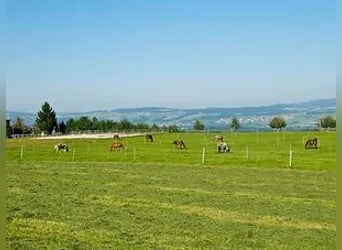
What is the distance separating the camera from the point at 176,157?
43.7 m

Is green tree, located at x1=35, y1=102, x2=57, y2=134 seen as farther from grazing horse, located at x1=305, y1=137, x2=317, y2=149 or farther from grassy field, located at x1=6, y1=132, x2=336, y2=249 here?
grassy field, located at x1=6, y1=132, x2=336, y2=249

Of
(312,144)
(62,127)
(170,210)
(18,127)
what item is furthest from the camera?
(62,127)

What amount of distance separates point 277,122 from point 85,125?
141 feet

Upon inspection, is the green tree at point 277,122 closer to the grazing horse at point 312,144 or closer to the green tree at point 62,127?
the green tree at point 62,127

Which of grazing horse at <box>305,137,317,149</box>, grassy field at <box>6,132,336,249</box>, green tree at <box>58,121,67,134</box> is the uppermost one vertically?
green tree at <box>58,121,67,134</box>

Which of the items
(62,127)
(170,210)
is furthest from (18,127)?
(170,210)

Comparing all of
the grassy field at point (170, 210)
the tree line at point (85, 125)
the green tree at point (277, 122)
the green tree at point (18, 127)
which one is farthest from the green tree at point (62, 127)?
the grassy field at point (170, 210)

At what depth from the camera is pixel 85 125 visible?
107 metres

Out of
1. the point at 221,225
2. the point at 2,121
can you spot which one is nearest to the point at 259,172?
the point at 221,225

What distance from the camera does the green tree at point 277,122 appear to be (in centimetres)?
11797

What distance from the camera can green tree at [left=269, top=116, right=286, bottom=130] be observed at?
117969mm

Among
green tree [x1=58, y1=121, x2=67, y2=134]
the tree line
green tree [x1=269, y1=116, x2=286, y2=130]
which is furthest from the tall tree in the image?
green tree [x1=269, y1=116, x2=286, y2=130]

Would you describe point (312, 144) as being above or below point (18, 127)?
below

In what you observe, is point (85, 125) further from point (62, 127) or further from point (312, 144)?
point (312, 144)
